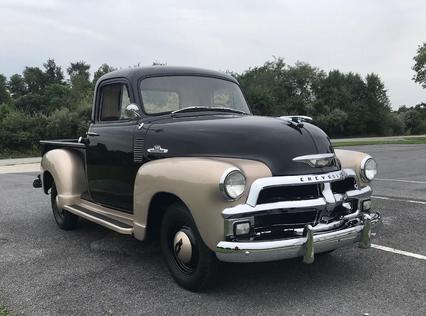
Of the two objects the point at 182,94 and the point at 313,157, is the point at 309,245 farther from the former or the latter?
the point at 182,94

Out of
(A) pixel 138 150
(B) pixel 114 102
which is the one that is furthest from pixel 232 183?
(B) pixel 114 102

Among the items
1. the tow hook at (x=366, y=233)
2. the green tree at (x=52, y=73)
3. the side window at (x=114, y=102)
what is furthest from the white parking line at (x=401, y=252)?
the green tree at (x=52, y=73)

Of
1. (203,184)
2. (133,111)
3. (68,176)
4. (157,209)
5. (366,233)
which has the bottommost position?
(366,233)

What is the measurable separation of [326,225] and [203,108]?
1.86 metres

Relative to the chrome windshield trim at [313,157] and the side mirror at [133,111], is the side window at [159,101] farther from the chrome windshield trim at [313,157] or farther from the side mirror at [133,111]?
the chrome windshield trim at [313,157]

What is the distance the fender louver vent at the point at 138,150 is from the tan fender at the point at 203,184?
0.47m

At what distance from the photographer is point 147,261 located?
15.5ft

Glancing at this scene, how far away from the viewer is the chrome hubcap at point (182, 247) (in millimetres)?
3778

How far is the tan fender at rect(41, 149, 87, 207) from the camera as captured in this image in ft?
19.1

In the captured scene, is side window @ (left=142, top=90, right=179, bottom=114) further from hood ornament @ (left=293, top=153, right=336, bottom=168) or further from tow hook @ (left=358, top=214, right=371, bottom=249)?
tow hook @ (left=358, top=214, right=371, bottom=249)

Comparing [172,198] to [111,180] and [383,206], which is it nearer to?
[111,180]

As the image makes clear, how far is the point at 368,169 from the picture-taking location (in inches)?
173

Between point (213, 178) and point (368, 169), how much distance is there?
1.76 meters

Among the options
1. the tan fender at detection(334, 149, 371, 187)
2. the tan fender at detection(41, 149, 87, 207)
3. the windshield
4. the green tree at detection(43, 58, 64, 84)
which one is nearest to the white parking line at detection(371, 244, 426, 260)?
the tan fender at detection(334, 149, 371, 187)
